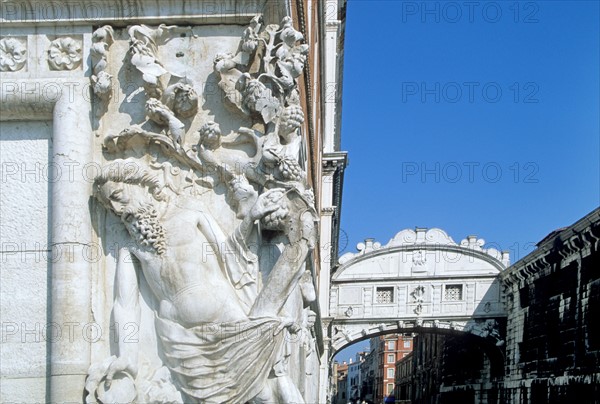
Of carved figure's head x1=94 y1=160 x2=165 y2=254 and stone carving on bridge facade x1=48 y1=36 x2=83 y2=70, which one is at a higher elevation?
stone carving on bridge facade x1=48 y1=36 x2=83 y2=70

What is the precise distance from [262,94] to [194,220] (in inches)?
40.7

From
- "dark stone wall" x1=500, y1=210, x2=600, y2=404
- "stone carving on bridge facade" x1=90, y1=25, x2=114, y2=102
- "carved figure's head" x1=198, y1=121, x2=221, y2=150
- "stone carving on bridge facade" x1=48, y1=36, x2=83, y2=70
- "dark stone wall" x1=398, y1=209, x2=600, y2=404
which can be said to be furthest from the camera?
"dark stone wall" x1=398, y1=209, x2=600, y2=404

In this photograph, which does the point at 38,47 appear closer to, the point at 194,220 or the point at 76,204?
the point at 76,204

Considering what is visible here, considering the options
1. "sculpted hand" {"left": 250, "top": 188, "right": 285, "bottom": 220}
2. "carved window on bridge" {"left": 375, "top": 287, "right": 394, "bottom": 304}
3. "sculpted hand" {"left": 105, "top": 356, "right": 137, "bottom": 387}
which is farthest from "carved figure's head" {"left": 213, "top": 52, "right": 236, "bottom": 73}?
"carved window on bridge" {"left": 375, "top": 287, "right": 394, "bottom": 304}

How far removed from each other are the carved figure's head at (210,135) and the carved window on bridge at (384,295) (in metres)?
32.8

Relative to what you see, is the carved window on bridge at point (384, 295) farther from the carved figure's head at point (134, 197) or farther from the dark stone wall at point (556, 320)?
the carved figure's head at point (134, 197)

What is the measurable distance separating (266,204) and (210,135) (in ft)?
2.25

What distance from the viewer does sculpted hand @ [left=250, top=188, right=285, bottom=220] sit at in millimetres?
5234

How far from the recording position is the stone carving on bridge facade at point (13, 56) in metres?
5.83

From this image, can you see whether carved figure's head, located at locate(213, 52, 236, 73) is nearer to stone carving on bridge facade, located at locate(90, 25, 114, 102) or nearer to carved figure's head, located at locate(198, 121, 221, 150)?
carved figure's head, located at locate(198, 121, 221, 150)

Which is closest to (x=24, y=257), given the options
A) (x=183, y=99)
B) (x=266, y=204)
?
(x=183, y=99)

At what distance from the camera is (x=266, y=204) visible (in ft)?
17.2

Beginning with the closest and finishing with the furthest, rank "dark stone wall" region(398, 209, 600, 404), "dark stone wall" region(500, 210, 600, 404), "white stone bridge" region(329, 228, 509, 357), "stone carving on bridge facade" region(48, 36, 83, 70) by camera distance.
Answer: "stone carving on bridge facade" region(48, 36, 83, 70)
"dark stone wall" region(500, 210, 600, 404)
"dark stone wall" region(398, 209, 600, 404)
"white stone bridge" region(329, 228, 509, 357)

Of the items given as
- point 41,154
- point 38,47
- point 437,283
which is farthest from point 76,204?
point 437,283
